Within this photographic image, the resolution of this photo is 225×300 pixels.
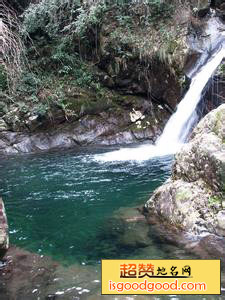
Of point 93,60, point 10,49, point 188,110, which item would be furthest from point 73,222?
point 93,60

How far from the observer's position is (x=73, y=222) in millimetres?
6219

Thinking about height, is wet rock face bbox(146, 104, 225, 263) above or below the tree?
below

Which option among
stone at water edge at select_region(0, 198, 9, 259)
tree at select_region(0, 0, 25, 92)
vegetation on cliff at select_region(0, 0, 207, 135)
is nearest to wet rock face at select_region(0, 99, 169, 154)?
vegetation on cliff at select_region(0, 0, 207, 135)

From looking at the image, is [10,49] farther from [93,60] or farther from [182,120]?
[182,120]

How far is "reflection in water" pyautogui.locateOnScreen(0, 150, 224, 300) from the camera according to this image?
14.2ft

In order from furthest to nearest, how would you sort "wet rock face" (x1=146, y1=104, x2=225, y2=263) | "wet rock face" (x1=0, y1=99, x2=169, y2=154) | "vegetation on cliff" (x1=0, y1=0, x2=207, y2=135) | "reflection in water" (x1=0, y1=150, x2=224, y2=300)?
"vegetation on cliff" (x1=0, y1=0, x2=207, y2=135)
"wet rock face" (x1=0, y1=99, x2=169, y2=154)
"wet rock face" (x1=146, y1=104, x2=225, y2=263)
"reflection in water" (x1=0, y1=150, x2=224, y2=300)

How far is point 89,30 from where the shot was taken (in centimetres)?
1425

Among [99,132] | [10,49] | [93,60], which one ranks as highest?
[10,49]

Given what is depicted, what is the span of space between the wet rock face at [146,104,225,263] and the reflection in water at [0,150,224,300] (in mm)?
426

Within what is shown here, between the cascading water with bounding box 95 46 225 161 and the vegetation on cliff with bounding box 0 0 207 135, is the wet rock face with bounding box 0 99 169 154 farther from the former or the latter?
the cascading water with bounding box 95 46 225 161

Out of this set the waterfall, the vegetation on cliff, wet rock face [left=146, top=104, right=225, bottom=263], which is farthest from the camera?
the vegetation on cliff

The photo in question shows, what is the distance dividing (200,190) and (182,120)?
23.0 feet

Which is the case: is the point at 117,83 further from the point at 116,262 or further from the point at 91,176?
the point at 116,262

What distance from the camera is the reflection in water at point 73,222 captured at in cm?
432
